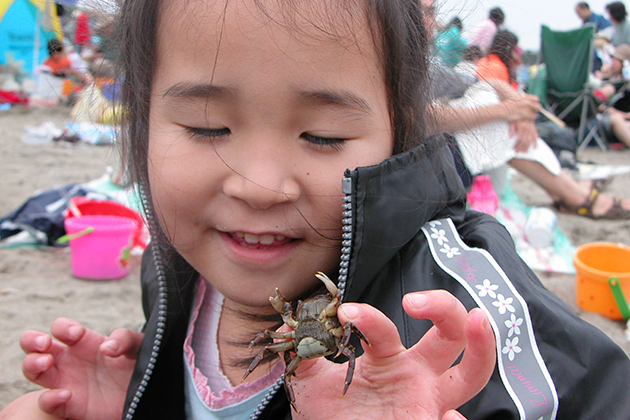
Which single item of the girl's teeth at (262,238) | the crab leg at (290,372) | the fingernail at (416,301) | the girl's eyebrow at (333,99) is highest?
the girl's eyebrow at (333,99)

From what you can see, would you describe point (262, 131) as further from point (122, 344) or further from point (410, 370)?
point (122, 344)

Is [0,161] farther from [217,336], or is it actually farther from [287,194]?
[287,194]

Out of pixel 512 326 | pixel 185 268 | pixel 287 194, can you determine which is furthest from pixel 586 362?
pixel 185 268

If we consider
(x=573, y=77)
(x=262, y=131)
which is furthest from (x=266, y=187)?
(x=573, y=77)

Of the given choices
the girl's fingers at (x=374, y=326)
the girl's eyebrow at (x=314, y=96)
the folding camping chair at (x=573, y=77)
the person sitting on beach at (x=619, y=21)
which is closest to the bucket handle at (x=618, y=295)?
the girl's eyebrow at (x=314, y=96)

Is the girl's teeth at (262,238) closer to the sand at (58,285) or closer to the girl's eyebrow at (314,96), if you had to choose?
the girl's eyebrow at (314,96)

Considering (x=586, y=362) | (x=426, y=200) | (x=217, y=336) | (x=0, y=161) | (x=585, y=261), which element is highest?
(x=426, y=200)
